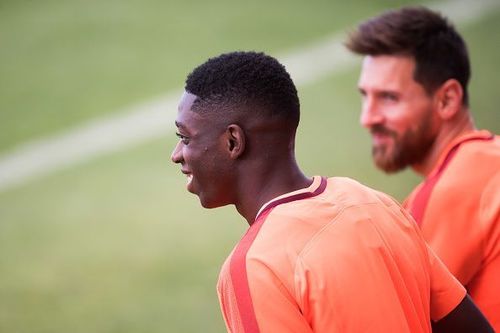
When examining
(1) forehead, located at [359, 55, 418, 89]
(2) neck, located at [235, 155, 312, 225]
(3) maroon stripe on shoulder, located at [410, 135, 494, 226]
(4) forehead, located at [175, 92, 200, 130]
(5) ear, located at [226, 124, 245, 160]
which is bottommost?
(3) maroon stripe on shoulder, located at [410, 135, 494, 226]

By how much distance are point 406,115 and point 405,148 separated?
6.6 inches

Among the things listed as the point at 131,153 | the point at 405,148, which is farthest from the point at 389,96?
the point at 131,153

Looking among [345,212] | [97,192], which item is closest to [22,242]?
[97,192]

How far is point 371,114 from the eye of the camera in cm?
535

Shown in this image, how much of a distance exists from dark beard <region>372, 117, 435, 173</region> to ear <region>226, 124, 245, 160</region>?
194 centimetres

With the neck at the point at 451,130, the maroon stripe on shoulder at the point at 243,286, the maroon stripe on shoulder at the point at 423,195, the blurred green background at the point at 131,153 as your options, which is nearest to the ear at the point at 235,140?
the maroon stripe on shoulder at the point at 243,286

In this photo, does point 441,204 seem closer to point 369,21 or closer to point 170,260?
point 369,21

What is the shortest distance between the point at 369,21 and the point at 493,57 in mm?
8584

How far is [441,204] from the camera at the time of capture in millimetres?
4285

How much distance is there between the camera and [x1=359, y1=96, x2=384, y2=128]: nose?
531cm

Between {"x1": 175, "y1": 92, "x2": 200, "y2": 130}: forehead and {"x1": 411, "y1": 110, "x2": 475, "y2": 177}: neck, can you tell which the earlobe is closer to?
{"x1": 411, "y1": 110, "x2": 475, "y2": 177}: neck

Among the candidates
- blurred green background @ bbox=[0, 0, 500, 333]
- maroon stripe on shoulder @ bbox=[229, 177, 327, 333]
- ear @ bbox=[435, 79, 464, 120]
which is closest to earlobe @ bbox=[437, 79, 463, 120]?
ear @ bbox=[435, 79, 464, 120]

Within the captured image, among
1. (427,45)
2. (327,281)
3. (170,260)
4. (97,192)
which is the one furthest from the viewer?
(97,192)

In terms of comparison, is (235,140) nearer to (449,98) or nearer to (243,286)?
(243,286)
